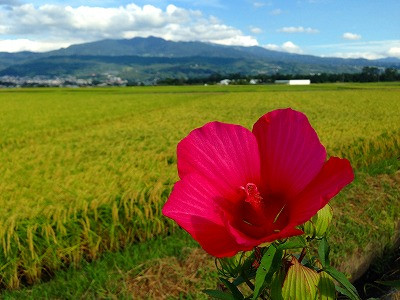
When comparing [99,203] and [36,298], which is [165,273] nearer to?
[36,298]

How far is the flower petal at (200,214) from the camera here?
49cm

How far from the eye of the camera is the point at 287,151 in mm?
548

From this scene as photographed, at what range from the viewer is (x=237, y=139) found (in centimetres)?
57

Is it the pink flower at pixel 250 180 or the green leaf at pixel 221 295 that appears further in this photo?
the green leaf at pixel 221 295

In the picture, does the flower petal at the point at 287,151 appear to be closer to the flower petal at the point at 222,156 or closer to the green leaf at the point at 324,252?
the flower petal at the point at 222,156

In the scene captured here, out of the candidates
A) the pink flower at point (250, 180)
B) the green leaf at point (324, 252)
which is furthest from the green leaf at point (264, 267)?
the green leaf at point (324, 252)

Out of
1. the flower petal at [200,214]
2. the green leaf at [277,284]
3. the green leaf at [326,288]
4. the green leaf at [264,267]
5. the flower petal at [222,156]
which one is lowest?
the green leaf at [326,288]

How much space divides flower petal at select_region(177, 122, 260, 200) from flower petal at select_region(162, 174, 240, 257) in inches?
0.9

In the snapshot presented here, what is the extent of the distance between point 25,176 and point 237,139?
19.6 ft

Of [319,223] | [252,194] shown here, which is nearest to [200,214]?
[252,194]

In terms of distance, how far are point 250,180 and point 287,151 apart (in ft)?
0.24

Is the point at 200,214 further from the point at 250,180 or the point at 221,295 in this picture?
the point at 221,295

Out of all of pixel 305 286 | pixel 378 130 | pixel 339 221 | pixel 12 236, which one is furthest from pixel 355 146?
pixel 305 286

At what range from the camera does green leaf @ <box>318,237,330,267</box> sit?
65 cm
